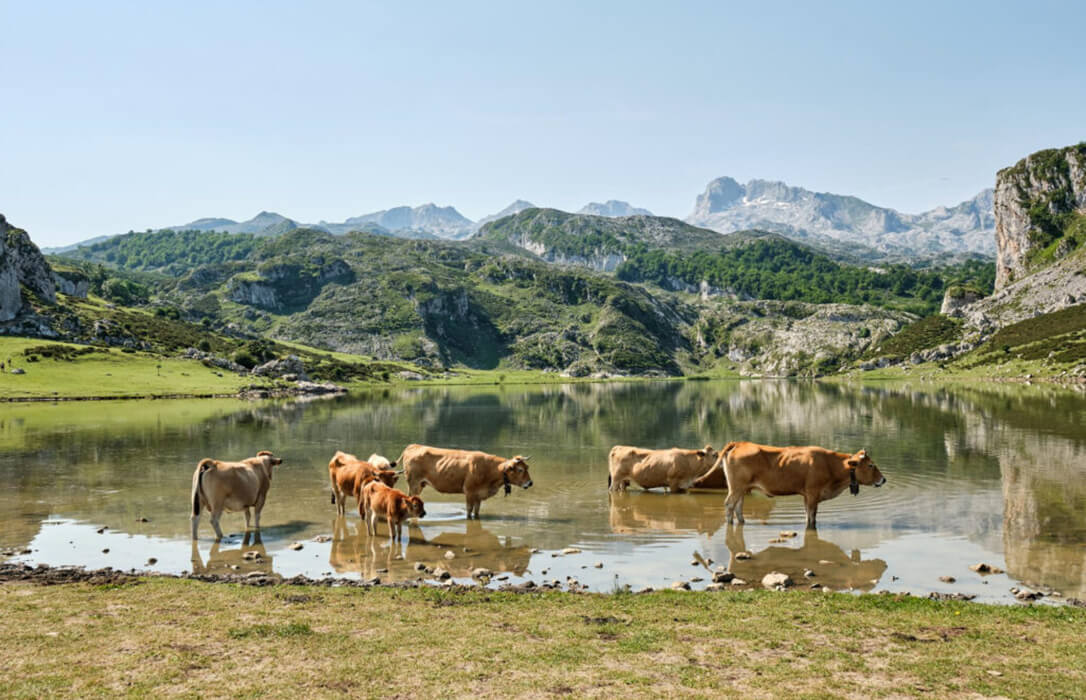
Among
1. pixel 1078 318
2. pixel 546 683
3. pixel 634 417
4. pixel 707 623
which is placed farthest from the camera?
pixel 1078 318

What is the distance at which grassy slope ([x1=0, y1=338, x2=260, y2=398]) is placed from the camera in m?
115

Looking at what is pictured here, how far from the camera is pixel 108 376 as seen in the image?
12925 cm

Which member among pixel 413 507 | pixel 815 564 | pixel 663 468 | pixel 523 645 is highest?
pixel 413 507

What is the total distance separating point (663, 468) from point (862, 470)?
909 cm

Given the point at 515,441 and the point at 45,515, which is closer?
the point at 45,515

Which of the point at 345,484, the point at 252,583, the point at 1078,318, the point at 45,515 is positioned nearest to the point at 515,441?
the point at 345,484

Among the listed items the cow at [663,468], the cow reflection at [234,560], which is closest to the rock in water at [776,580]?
the cow reflection at [234,560]

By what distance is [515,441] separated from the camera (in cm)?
5616

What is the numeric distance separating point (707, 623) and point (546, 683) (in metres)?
4.41

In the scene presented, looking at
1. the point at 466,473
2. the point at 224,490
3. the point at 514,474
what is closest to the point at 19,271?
the point at 224,490

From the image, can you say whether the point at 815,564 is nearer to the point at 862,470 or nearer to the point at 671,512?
the point at 862,470

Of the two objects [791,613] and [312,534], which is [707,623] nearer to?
[791,613]

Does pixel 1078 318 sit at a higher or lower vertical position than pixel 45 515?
higher

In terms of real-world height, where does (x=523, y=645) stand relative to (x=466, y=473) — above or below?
below
